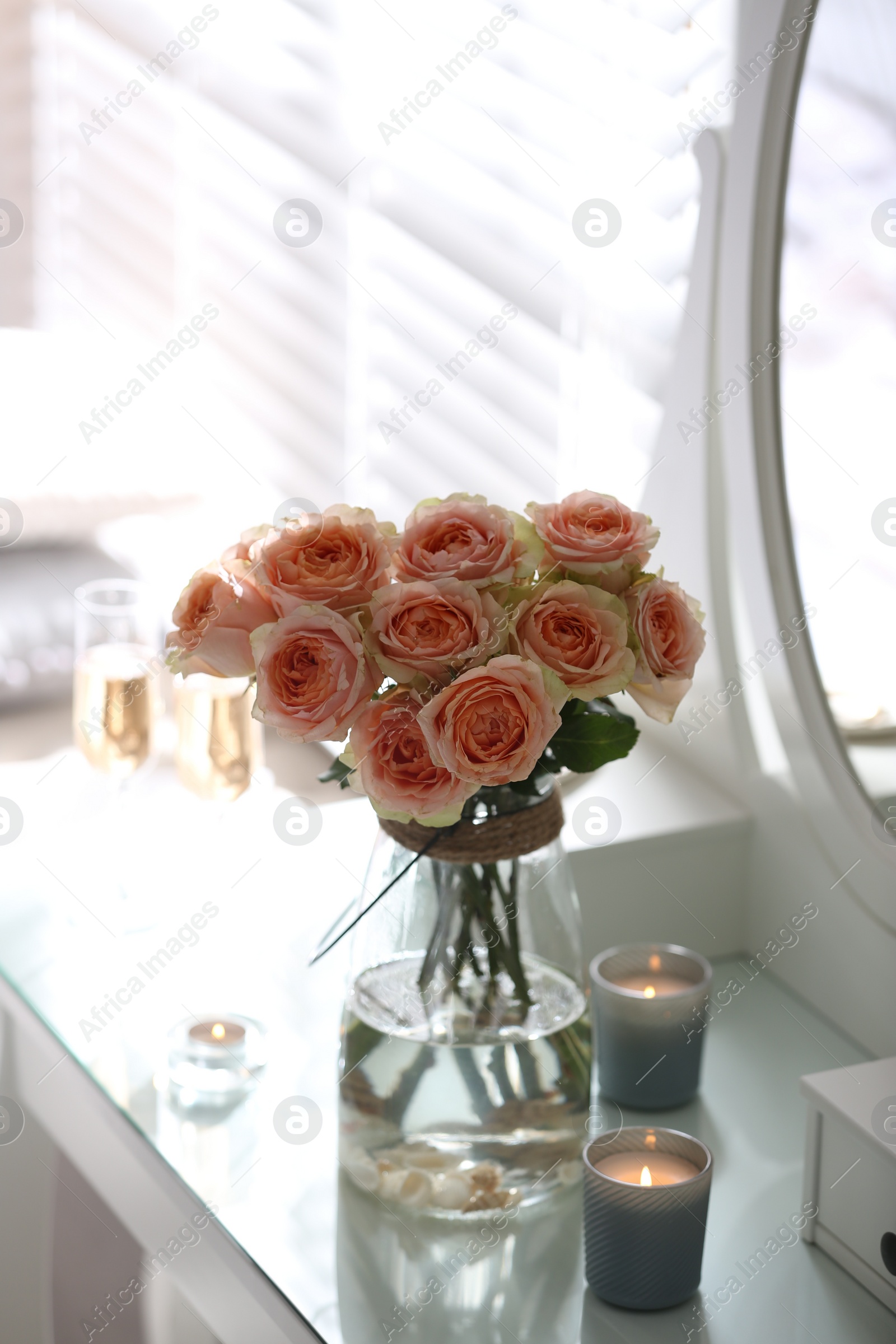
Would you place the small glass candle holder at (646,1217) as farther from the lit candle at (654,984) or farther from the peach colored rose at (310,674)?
the peach colored rose at (310,674)

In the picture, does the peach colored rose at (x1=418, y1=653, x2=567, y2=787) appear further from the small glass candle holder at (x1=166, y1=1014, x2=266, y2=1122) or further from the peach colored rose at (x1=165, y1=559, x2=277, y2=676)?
the small glass candle holder at (x1=166, y1=1014, x2=266, y2=1122)

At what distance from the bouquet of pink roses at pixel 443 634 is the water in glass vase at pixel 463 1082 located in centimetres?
15

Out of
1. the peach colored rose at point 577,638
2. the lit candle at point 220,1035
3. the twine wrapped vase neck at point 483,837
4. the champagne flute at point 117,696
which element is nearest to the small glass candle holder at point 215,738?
the champagne flute at point 117,696

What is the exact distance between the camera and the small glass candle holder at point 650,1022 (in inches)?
31.8

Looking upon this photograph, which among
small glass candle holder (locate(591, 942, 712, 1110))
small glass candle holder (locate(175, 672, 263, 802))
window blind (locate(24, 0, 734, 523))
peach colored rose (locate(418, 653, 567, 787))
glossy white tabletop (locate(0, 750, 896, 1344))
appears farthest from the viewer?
window blind (locate(24, 0, 734, 523))

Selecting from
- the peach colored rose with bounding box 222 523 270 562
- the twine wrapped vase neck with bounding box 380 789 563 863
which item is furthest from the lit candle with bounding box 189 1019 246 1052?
the peach colored rose with bounding box 222 523 270 562

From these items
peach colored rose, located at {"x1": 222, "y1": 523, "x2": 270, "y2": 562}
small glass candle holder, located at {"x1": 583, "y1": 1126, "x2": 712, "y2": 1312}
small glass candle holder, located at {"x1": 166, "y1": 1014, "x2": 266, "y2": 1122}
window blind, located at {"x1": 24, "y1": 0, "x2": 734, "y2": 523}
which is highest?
window blind, located at {"x1": 24, "y1": 0, "x2": 734, "y2": 523}

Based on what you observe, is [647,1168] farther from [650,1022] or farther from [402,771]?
[402,771]

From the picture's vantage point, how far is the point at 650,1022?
2.64ft

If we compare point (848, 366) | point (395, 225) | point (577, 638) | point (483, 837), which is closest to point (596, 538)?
point (577, 638)

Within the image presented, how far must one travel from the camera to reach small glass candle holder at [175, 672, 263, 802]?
36.8 inches

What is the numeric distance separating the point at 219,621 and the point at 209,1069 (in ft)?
1.13

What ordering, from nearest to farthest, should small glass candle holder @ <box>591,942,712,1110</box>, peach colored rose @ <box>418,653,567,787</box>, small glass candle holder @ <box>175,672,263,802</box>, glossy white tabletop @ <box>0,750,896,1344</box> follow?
peach colored rose @ <box>418,653,567,787</box> < glossy white tabletop @ <box>0,750,896,1344</box> < small glass candle holder @ <box>591,942,712,1110</box> < small glass candle holder @ <box>175,672,263,802</box>

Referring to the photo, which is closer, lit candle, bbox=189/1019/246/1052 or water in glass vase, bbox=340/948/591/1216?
water in glass vase, bbox=340/948/591/1216
